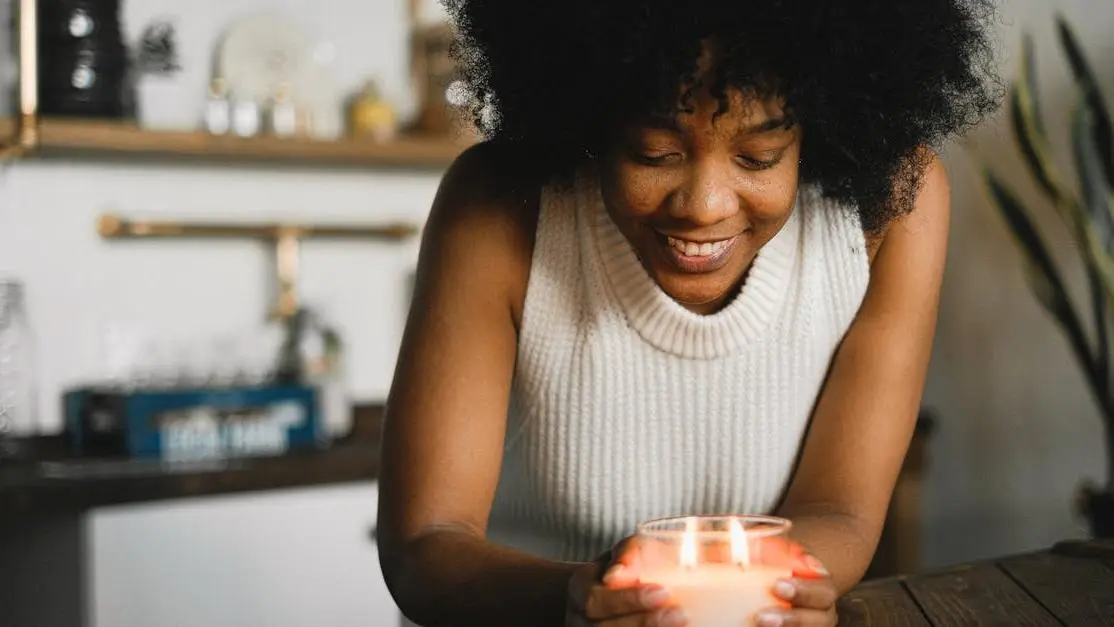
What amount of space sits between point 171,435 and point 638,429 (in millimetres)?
1518

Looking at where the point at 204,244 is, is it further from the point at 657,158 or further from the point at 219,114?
the point at 657,158

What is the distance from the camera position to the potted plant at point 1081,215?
8.48ft

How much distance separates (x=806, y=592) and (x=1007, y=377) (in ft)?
8.49

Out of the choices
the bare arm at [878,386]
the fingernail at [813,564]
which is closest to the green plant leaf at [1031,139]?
the bare arm at [878,386]

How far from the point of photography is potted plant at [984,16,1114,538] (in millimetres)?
2584

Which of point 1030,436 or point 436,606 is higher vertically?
point 436,606

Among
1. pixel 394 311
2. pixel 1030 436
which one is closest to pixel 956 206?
pixel 1030 436

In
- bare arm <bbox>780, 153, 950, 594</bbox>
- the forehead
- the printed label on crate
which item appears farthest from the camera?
the printed label on crate

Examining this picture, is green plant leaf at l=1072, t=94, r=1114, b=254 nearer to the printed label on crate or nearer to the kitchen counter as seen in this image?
the kitchen counter

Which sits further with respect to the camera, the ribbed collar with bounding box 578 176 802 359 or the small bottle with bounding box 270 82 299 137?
the small bottle with bounding box 270 82 299 137

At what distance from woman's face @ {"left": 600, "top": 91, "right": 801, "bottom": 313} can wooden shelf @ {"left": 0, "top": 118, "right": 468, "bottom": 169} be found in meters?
1.86

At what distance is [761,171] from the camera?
3.31ft

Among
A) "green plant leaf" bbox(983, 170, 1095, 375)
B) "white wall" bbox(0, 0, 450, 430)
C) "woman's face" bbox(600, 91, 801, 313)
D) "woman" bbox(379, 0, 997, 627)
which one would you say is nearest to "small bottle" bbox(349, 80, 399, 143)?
"white wall" bbox(0, 0, 450, 430)

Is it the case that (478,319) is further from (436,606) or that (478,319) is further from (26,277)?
(26,277)
